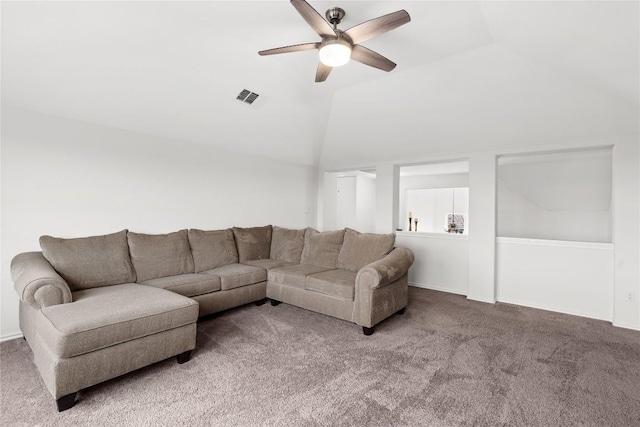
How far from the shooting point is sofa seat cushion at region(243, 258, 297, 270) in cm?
394

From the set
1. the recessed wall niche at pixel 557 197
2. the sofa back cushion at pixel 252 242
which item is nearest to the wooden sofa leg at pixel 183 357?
the sofa back cushion at pixel 252 242

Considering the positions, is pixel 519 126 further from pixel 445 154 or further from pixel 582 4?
pixel 582 4

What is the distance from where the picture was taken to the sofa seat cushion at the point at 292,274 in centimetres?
350

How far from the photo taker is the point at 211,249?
3857 millimetres

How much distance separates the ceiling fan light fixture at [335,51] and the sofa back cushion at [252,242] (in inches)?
109

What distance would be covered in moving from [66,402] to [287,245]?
293cm

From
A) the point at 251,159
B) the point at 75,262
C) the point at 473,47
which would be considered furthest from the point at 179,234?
the point at 473,47

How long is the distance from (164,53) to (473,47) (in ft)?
9.09

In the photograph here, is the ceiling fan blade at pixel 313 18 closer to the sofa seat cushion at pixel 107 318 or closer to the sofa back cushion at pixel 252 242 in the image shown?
the sofa seat cushion at pixel 107 318

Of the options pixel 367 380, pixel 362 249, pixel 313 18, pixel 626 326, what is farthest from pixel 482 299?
pixel 313 18

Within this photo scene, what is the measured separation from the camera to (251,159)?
4.86m

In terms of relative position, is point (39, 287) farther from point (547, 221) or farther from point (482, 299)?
point (547, 221)

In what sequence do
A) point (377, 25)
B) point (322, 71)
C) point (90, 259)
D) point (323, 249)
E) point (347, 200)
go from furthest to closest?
point (347, 200) < point (323, 249) < point (90, 259) < point (322, 71) < point (377, 25)

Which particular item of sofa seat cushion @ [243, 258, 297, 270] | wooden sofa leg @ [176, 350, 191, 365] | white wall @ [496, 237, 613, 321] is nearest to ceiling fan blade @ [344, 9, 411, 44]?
wooden sofa leg @ [176, 350, 191, 365]
